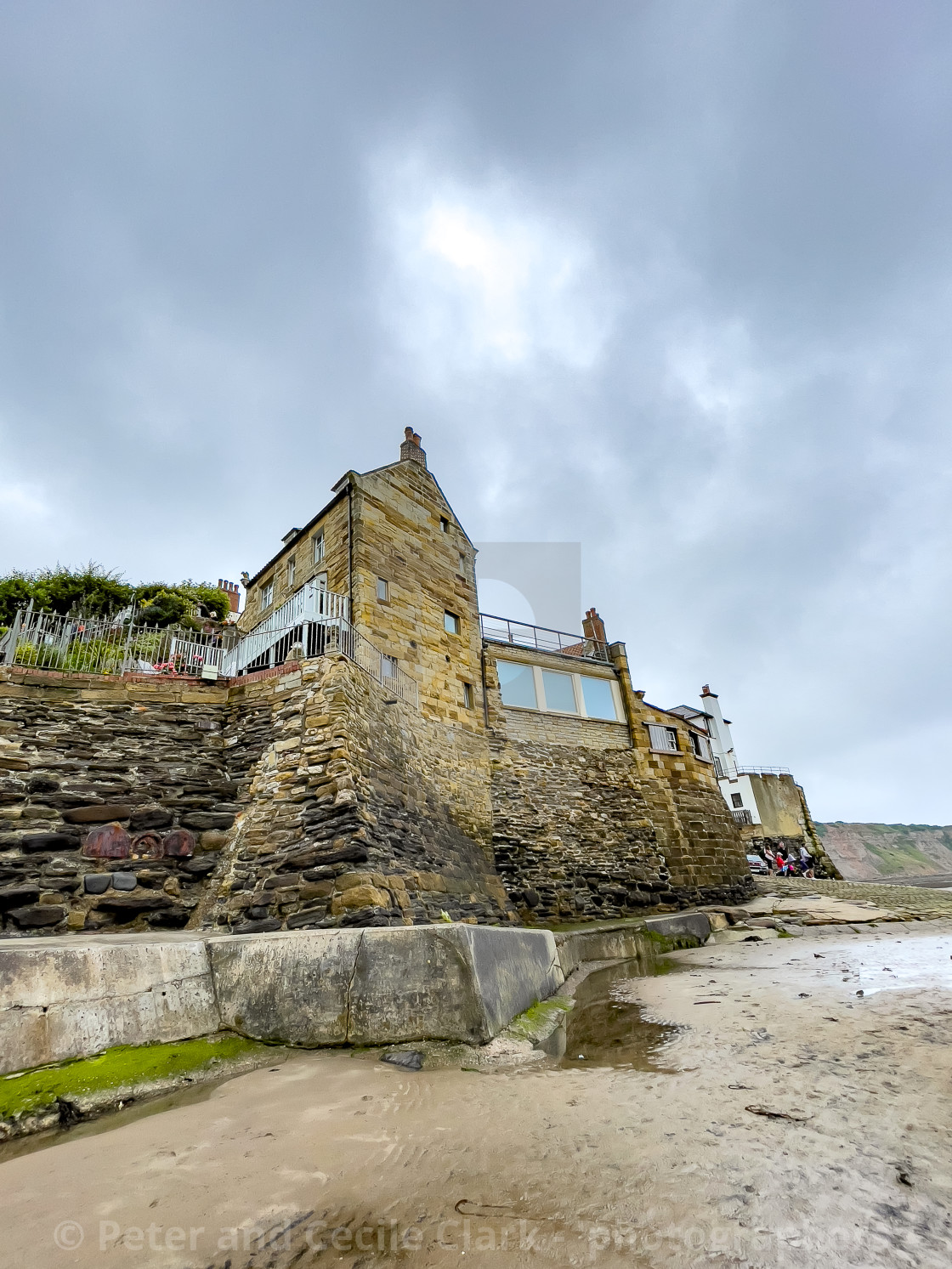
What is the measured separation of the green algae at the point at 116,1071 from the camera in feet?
8.52

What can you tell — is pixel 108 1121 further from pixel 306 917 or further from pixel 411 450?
pixel 411 450

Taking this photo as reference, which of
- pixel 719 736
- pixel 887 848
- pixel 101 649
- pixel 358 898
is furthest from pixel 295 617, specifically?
pixel 887 848

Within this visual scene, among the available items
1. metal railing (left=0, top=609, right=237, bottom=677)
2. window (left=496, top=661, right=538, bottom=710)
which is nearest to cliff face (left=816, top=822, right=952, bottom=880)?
window (left=496, top=661, right=538, bottom=710)

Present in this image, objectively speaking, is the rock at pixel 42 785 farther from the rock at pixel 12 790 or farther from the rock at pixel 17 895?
the rock at pixel 17 895

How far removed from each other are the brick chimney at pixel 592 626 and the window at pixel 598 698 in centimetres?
381

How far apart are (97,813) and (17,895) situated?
3.78 ft

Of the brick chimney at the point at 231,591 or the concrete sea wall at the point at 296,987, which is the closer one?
the concrete sea wall at the point at 296,987

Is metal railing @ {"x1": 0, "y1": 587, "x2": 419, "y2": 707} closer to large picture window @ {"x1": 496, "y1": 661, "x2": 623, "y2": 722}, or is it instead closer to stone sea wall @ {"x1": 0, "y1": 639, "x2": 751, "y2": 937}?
stone sea wall @ {"x1": 0, "y1": 639, "x2": 751, "y2": 937}

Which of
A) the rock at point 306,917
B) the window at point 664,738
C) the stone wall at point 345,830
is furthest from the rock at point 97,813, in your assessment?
the window at point 664,738

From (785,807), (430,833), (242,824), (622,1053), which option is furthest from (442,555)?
(785,807)

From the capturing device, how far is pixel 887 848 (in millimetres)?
69125

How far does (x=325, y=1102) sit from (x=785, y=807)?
33.6m

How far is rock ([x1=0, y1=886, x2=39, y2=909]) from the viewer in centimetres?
609

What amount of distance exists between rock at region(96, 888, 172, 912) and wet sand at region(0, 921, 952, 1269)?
4532 mm
